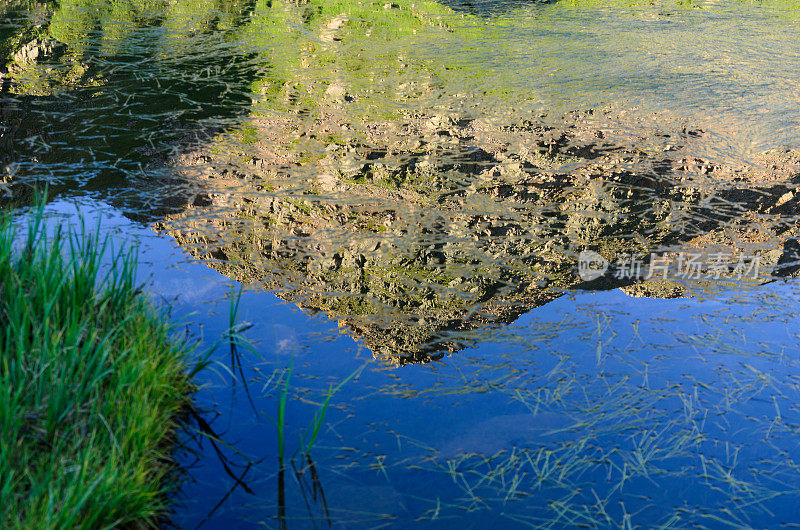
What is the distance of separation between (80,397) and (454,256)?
1.96 metres

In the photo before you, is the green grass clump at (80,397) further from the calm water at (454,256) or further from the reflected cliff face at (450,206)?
the reflected cliff face at (450,206)

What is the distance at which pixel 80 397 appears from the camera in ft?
6.30

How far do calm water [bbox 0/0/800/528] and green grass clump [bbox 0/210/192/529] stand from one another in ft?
0.63

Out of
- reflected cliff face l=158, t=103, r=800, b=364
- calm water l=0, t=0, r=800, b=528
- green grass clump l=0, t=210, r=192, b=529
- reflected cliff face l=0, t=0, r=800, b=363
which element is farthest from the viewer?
reflected cliff face l=0, t=0, r=800, b=363

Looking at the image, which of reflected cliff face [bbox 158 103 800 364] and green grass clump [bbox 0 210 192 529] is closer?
green grass clump [bbox 0 210 192 529]

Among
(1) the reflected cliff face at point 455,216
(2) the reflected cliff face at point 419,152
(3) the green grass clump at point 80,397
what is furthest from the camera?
(2) the reflected cliff face at point 419,152

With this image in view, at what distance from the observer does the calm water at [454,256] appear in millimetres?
2109

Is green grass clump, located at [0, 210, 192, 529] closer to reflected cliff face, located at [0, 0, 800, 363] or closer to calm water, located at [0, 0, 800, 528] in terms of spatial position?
calm water, located at [0, 0, 800, 528]

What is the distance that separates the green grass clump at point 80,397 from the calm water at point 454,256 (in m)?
0.19

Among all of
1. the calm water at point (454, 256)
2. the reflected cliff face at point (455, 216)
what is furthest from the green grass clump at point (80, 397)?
the reflected cliff face at point (455, 216)

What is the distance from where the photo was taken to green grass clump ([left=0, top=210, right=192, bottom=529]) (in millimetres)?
1677

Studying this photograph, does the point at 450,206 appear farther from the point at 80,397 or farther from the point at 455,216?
the point at 80,397

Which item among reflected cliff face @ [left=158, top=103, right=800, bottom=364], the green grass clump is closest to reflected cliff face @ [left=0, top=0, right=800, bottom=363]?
reflected cliff face @ [left=158, top=103, right=800, bottom=364]

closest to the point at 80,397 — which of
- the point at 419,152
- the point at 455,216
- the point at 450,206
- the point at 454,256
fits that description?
the point at 454,256
